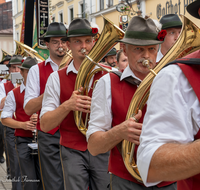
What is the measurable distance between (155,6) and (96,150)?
15011 millimetres

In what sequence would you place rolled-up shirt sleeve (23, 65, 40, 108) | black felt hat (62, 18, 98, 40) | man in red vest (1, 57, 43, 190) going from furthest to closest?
man in red vest (1, 57, 43, 190), rolled-up shirt sleeve (23, 65, 40, 108), black felt hat (62, 18, 98, 40)

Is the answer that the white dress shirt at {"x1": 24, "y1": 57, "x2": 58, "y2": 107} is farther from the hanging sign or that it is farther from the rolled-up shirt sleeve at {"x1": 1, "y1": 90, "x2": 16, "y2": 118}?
the hanging sign

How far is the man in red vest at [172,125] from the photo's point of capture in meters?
1.29

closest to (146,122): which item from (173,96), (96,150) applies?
(173,96)

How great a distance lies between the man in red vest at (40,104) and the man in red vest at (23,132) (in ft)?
2.43

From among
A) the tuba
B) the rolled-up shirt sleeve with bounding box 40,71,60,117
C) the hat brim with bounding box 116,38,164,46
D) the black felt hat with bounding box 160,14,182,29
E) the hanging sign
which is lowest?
the rolled-up shirt sleeve with bounding box 40,71,60,117

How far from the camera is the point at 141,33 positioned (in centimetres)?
246

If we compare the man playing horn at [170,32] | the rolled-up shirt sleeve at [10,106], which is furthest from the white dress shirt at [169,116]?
the rolled-up shirt sleeve at [10,106]

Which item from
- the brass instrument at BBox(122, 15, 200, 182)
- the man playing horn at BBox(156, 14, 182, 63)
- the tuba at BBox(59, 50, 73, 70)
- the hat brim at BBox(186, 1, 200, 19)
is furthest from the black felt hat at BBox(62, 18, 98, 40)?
the hat brim at BBox(186, 1, 200, 19)

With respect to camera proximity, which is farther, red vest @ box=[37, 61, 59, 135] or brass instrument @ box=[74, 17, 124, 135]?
red vest @ box=[37, 61, 59, 135]

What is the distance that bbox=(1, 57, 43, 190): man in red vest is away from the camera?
17.0 feet

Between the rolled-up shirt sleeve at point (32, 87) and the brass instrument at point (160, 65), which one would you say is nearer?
the brass instrument at point (160, 65)

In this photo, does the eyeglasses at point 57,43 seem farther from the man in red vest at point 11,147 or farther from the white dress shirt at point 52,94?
the man in red vest at point 11,147

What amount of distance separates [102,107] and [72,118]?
3.60ft
